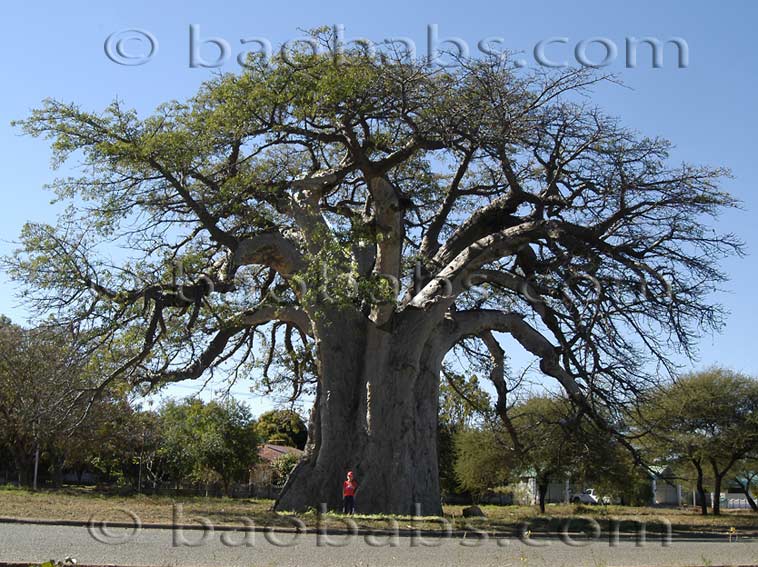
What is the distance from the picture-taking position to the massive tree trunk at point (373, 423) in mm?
15672

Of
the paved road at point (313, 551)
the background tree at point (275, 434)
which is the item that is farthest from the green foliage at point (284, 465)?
the paved road at point (313, 551)

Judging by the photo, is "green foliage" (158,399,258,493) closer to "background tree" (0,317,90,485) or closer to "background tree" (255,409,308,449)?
"background tree" (255,409,308,449)

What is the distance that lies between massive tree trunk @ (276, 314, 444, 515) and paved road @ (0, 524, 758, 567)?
414cm

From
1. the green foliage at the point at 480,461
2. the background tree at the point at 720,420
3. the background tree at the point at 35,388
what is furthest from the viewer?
the green foliage at the point at 480,461

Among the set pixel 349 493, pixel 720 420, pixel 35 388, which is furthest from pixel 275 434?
pixel 349 493

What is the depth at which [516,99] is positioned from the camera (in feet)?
49.5

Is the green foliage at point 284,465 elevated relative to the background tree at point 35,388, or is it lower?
lower

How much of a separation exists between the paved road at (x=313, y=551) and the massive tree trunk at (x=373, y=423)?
414 centimetres

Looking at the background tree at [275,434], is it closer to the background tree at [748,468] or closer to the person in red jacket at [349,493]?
the background tree at [748,468]

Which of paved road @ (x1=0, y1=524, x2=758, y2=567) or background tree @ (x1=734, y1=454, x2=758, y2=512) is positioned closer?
paved road @ (x1=0, y1=524, x2=758, y2=567)

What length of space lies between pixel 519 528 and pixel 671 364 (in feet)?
14.7

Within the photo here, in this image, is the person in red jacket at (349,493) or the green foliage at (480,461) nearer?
the person in red jacket at (349,493)

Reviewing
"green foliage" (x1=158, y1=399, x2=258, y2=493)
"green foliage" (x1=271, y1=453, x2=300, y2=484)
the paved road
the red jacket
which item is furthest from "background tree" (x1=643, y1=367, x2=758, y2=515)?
the paved road

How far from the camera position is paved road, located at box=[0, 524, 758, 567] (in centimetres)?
859
